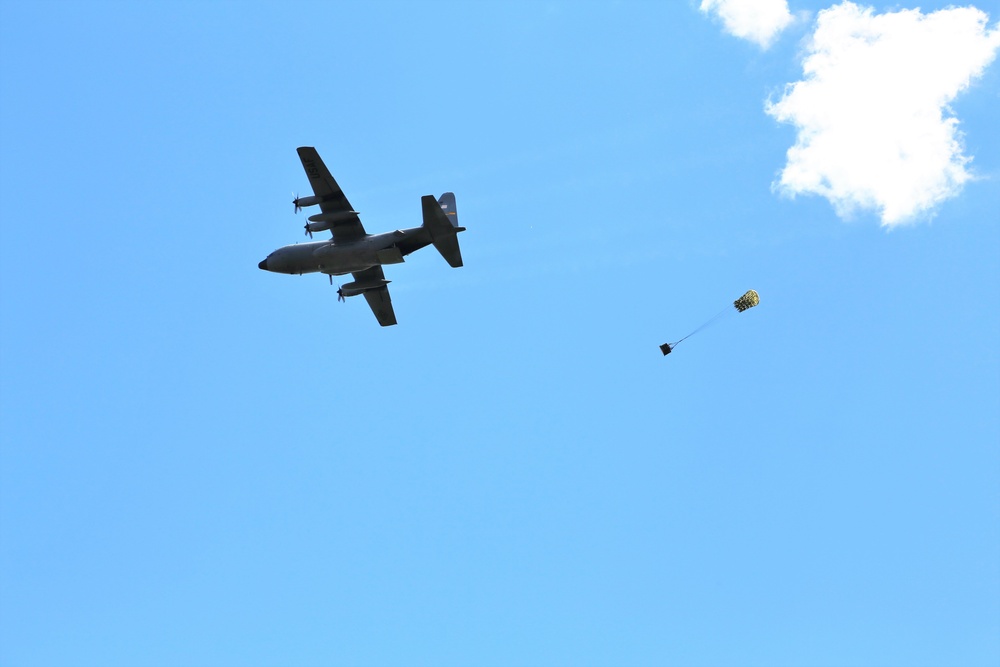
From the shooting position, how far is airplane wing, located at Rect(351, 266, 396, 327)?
143 feet

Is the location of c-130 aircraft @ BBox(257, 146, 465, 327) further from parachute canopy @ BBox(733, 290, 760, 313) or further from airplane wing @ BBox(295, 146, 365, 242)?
parachute canopy @ BBox(733, 290, 760, 313)

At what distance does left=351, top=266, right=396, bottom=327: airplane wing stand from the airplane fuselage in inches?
98.8

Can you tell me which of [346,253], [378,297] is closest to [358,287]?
[378,297]

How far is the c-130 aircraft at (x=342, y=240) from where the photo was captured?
126 feet

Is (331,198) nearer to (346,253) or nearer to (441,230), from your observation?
(346,253)

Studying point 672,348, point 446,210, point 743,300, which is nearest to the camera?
point 672,348

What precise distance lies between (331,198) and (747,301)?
19.6 meters

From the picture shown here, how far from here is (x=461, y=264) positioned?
39406mm

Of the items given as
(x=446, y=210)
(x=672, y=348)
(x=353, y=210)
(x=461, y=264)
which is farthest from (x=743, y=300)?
(x=353, y=210)

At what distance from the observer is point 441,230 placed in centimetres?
3828

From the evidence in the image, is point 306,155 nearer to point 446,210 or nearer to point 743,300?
point 446,210

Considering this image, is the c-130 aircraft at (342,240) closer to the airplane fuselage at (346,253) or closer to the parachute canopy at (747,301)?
the airplane fuselage at (346,253)

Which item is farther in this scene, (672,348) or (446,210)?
(446,210)

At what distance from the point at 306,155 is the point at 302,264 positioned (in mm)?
5303
